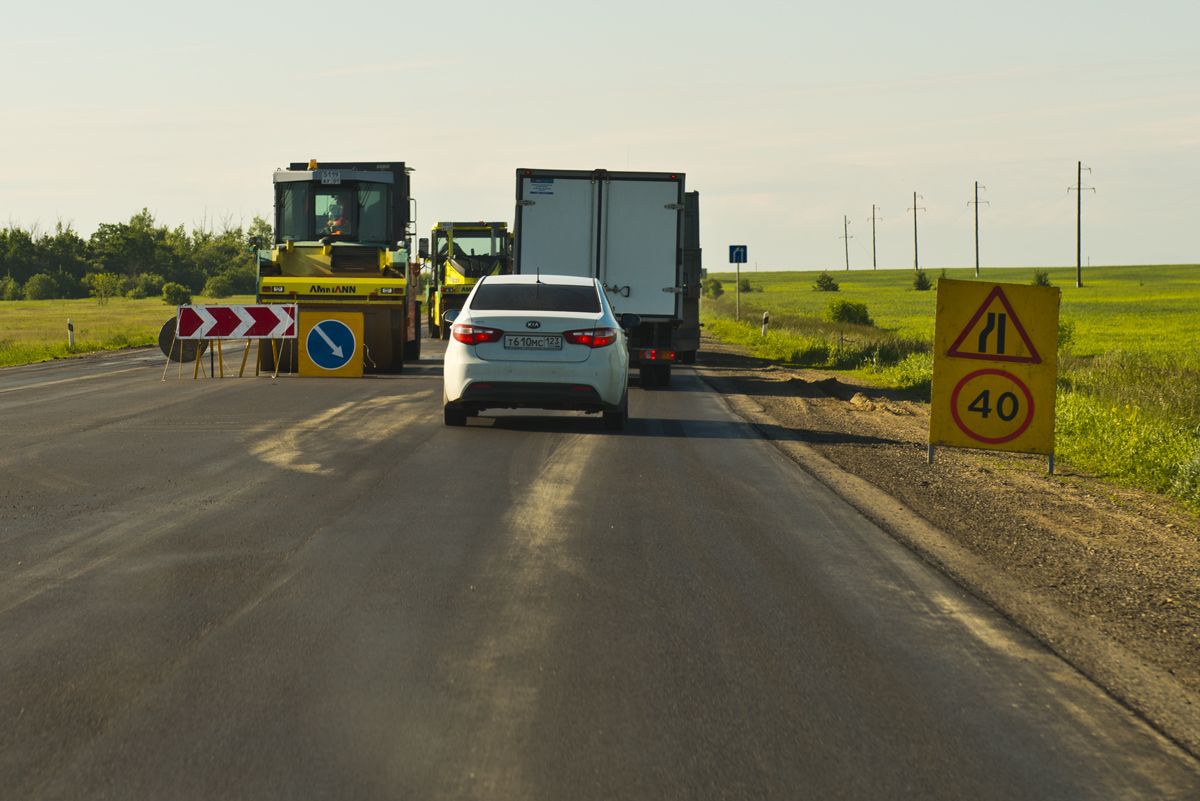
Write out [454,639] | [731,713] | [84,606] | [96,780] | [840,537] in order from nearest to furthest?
[96,780], [731,713], [454,639], [84,606], [840,537]

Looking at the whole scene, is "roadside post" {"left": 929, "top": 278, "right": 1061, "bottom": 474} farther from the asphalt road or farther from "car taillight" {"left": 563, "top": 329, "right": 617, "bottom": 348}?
"car taillight" {"left": 563, "top": 329, "right": 617, "bottom": 348}

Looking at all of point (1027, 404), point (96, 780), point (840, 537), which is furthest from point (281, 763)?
point (1027, 404)

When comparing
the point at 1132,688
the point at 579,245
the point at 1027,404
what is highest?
the point at 579,245

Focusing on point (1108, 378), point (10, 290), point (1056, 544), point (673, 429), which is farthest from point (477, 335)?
point (10, 290)

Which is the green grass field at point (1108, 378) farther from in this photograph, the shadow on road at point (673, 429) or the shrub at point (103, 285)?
the shrub at point (103, 285)

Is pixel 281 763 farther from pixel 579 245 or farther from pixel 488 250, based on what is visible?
pixel 488 250

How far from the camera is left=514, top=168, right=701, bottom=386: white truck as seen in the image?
22.2 meters

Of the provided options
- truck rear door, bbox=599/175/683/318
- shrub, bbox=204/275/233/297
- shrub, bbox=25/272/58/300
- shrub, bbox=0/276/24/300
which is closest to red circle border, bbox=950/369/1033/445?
truck rear door, bbox=599/175/683/318

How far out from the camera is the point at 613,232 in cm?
2241

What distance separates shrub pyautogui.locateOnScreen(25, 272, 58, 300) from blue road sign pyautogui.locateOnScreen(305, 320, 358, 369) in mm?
114437

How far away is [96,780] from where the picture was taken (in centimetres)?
447

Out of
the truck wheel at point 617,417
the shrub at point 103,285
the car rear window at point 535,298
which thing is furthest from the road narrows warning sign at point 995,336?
the shrub at point 103,285

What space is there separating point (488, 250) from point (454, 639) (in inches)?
1271

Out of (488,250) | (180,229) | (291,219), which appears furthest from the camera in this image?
(180,229)
